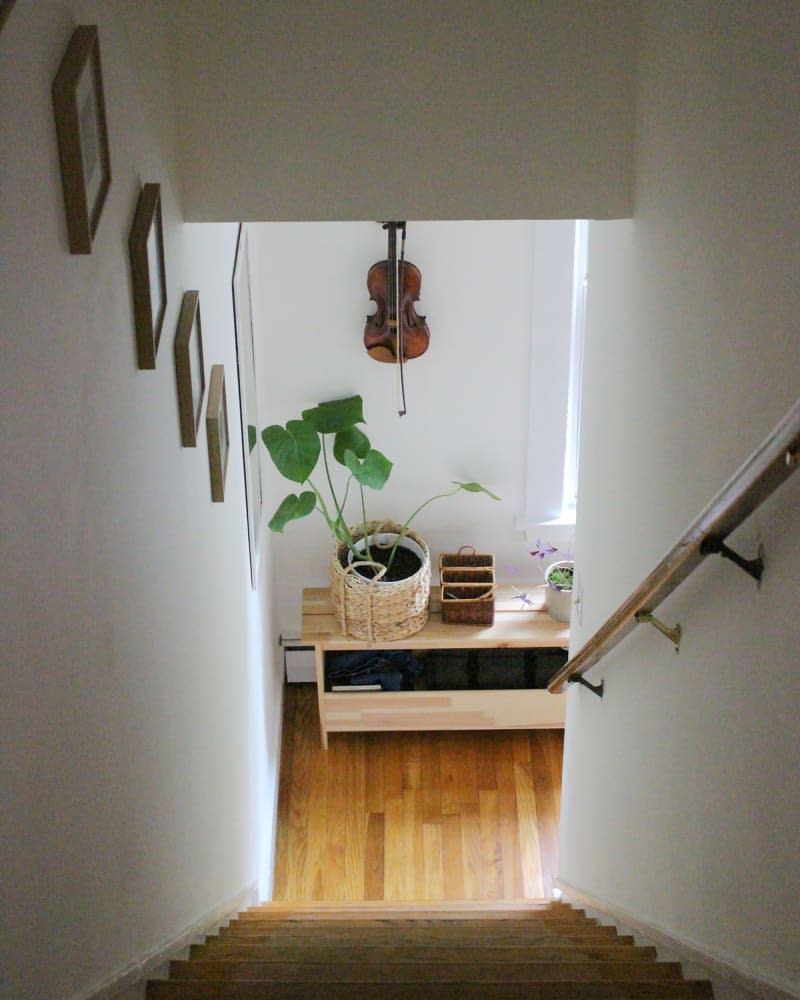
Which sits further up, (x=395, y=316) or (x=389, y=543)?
(x=395, y=316)

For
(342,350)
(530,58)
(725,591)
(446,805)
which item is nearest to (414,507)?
(342,350)

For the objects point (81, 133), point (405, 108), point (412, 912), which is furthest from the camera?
point (412, 912)

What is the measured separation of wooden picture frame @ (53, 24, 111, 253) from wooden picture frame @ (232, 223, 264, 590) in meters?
1.60

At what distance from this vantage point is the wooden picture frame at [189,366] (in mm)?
2148

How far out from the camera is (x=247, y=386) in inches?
141

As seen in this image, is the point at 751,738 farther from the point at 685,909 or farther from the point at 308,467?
the point at 308,467

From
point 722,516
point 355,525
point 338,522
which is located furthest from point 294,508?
point 722,516

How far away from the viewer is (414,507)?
14.9 feet

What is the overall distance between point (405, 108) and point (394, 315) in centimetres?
A: 170

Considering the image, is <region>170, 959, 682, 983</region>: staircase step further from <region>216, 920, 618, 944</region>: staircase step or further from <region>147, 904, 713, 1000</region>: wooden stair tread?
<region>216, 920, 618, 944</region>: staircase step

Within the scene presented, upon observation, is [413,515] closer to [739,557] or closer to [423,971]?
[423,971]

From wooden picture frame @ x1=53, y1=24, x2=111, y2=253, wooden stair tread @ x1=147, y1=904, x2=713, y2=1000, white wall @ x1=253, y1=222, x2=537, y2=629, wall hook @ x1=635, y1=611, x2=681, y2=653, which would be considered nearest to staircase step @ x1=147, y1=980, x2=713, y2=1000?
wooden stair tread @ x1=147, y1=904, x2=713, y2=1000

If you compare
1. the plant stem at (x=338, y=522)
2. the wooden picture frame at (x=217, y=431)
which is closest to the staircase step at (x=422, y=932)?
the wooden picture frame at (x=217, y=431)

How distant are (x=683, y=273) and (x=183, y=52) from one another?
1.06 metres
